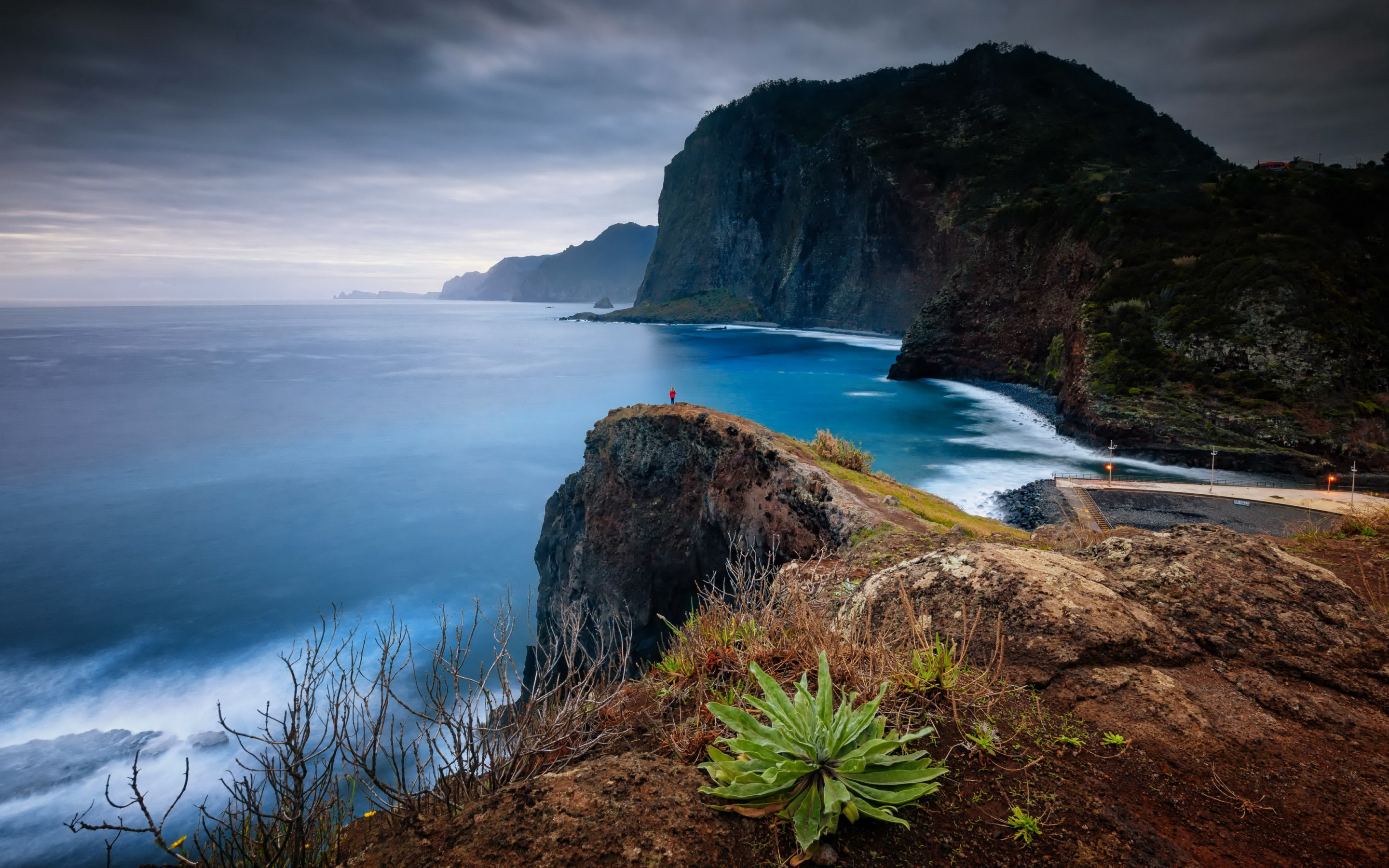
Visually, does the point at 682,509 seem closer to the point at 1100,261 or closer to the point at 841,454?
the point at 841,454

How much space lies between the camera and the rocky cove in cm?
236

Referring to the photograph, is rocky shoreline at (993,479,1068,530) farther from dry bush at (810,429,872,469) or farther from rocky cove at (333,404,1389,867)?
rocky cove at (333,404,1389,867)

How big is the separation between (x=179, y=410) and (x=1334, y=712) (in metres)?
66.3

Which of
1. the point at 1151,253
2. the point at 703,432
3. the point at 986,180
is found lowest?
the point at 703,432

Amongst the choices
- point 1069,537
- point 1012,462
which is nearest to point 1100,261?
point 1012,462

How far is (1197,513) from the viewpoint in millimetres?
17375

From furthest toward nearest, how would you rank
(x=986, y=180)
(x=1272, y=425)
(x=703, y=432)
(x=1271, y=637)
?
(x=986, y=180)
(x=1272, y=425)
(x=703, y=432)
(x=1271, y=637)

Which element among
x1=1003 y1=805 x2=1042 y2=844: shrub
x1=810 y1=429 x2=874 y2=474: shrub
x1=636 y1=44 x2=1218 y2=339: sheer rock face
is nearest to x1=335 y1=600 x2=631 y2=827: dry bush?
x1=1003 y1=805 x2=1042 y2=844: shrub

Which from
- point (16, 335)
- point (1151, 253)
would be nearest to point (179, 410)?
point (1151, 253)

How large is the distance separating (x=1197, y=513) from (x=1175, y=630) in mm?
17734

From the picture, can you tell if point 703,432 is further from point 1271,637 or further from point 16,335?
point 16,335

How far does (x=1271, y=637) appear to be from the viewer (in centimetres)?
363

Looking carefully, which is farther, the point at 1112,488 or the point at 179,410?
the point at 179,410

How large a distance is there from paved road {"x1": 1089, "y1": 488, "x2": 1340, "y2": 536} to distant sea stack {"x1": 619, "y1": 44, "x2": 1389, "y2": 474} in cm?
733
